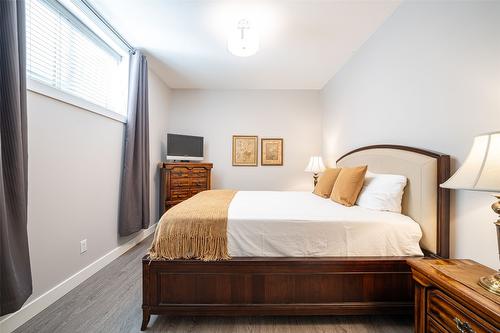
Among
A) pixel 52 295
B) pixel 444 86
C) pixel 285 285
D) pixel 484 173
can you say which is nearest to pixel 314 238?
pixel 285 285

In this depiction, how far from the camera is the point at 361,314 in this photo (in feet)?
4.63

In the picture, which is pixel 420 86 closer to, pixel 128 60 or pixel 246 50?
pixel 246 50

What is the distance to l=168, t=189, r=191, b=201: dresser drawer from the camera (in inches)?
132

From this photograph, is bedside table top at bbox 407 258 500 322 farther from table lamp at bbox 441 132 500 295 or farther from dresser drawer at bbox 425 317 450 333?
dresser drawer at bbox 425 317 450 333

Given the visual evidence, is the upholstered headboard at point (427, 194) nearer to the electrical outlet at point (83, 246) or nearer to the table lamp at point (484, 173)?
the table lamp at point (484, 173)

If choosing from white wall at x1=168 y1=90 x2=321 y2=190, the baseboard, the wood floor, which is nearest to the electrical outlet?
the baseboard

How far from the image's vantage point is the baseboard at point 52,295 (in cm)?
132

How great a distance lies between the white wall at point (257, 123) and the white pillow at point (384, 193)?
2199mm

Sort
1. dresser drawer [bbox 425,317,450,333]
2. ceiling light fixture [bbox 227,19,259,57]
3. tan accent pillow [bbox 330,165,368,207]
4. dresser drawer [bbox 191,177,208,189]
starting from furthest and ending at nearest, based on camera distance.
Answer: dresser drawer [bbox 191,177,208,189] → ceiling light fixture [bbox 227,19,259,57] → tan accent pillow [bbox 330,165,368,207] → dresser drawer [bbox 425,317,450,333]

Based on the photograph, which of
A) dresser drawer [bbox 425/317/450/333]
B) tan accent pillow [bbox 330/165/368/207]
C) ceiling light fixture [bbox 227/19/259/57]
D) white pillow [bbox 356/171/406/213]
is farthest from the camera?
ceiling light fixture [bbox 227/19/259/57]

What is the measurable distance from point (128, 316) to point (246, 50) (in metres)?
2.48

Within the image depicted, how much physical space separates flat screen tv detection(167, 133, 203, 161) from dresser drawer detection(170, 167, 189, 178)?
0.32 metres

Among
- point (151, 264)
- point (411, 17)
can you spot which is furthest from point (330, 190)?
point (151, 264)

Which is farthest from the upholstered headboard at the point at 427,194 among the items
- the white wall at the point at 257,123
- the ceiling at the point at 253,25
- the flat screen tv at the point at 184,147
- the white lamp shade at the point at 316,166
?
the flat screen tv at the point at 184,147
